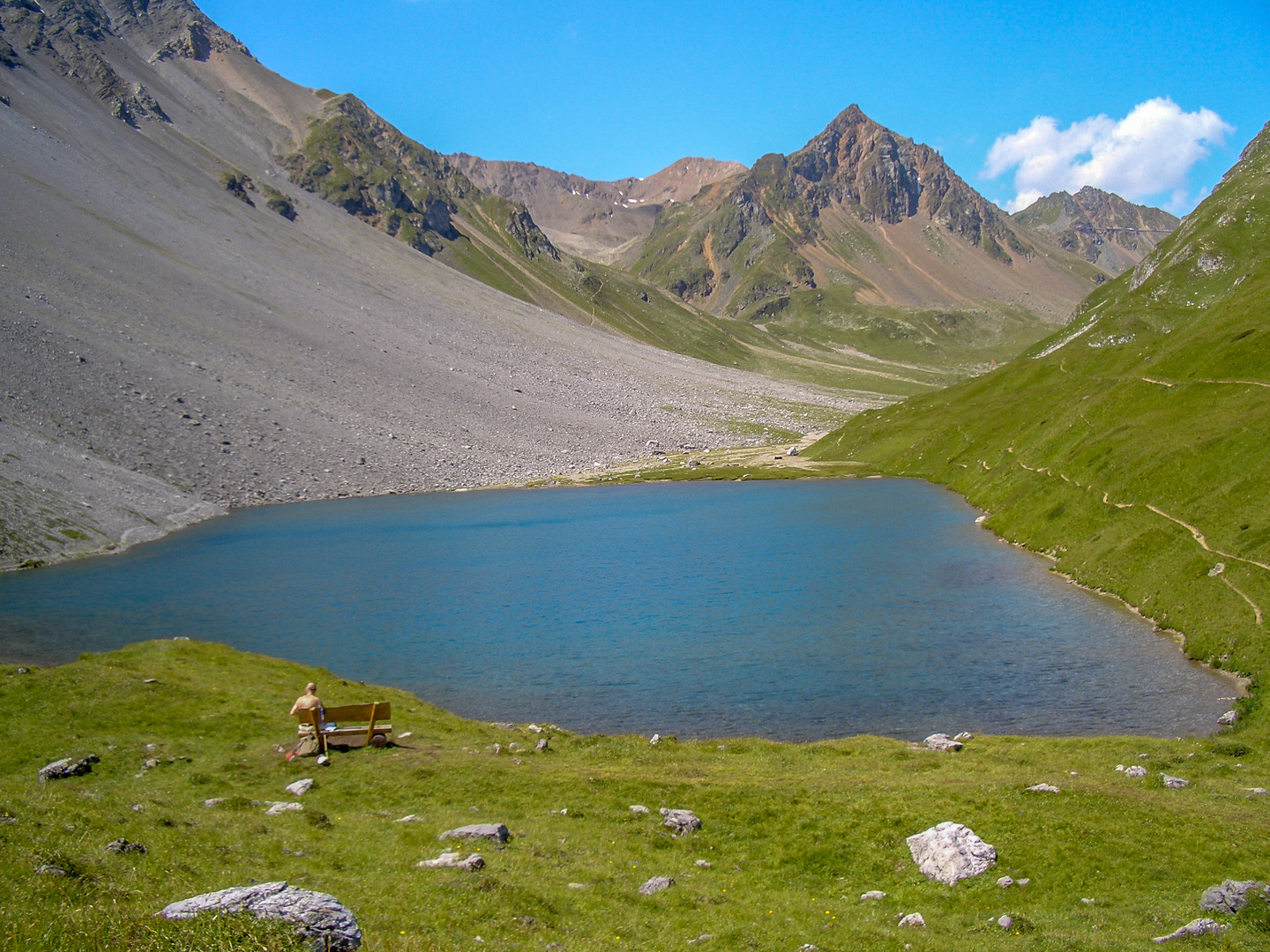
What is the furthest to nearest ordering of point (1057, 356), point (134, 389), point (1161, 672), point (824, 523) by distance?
point (1057, 356), point (134, 389), point (824, 523), point (1161, 672)

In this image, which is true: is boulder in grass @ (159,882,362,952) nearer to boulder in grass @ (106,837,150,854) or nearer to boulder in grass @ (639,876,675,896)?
boulder in grass @ (106,837,150,854)

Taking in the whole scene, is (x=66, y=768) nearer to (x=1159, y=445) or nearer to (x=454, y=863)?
(x=454, y=863)

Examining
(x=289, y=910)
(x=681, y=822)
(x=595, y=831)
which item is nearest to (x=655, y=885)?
(x=595, y=831)

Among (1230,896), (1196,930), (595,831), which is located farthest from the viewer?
(595,831)

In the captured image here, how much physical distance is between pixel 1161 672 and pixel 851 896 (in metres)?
27.5

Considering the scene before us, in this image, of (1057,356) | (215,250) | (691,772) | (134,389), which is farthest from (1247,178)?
(215,250)

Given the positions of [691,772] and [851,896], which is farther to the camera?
[691,772]

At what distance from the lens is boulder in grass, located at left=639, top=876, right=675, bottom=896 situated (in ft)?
55.2

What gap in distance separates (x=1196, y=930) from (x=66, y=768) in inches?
1069

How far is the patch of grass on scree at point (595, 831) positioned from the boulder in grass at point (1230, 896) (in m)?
0.49

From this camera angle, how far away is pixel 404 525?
99875mm

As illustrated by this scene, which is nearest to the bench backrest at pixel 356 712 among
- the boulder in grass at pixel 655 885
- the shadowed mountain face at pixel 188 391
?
the boulder in grass at pixel 655 885

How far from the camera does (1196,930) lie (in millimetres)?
14570

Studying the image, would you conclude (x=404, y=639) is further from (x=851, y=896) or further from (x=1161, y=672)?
(x=1161, y=672)
